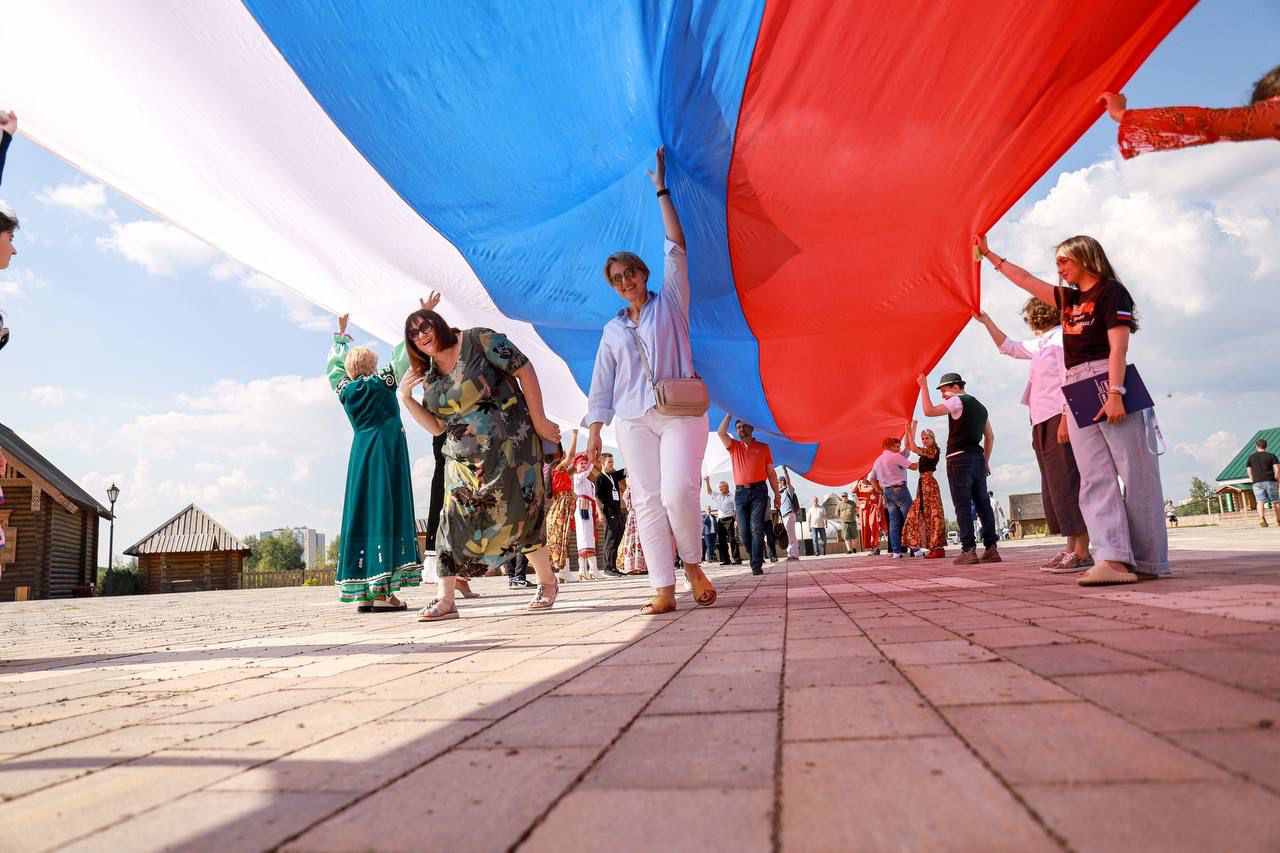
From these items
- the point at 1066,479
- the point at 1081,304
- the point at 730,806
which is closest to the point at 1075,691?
the point at 730,806

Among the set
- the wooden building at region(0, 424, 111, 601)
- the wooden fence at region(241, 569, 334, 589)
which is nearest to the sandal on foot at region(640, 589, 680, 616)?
the wooden building at region(0, 424, 111, 601)

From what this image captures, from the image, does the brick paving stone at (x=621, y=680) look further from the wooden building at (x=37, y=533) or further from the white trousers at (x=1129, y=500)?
the wooden building at (x=37, y=533)

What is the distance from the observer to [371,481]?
5.03 metres

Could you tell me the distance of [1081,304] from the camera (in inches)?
143

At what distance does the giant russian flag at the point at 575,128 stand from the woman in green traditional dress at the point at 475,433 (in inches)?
45.4

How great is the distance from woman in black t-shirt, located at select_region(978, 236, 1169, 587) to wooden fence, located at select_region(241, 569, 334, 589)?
27001mm

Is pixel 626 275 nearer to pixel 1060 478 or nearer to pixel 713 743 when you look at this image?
pixel 713 743

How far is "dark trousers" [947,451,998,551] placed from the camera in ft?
22.2

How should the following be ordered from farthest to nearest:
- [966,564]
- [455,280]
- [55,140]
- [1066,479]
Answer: [966,564] < [455,280] < [1066,479] < [55,140]

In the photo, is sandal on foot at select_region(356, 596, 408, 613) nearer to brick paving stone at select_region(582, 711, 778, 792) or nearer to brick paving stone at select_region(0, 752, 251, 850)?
brick paving stone at select_region(0, 752, 251, 850)

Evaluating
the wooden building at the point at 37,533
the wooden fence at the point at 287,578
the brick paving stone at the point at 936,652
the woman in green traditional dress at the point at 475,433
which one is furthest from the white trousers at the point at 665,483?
the wooden fence at the point at 287,578

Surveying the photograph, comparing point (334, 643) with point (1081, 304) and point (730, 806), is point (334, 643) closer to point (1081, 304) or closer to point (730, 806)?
point (730, 806)

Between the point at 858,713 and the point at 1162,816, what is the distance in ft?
1.92

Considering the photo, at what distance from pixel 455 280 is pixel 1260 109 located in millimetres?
5033
